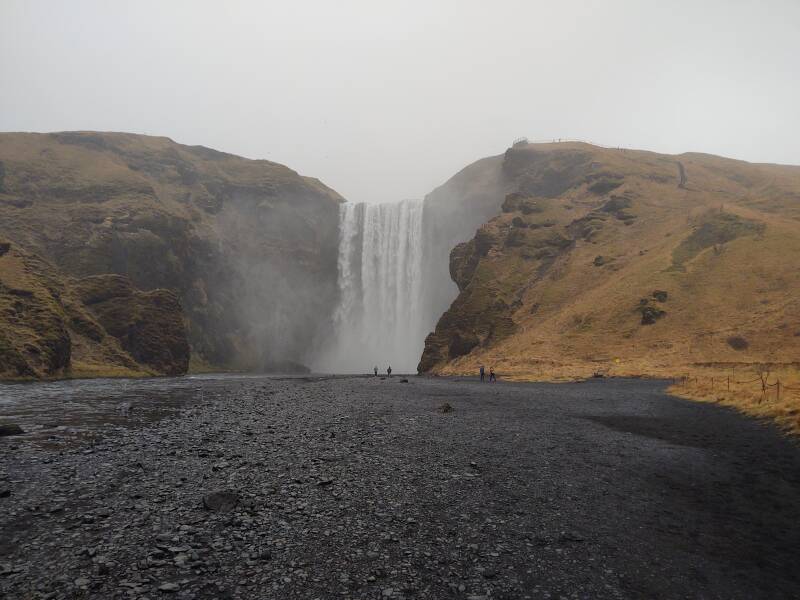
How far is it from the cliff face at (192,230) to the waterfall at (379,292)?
15.8 feet

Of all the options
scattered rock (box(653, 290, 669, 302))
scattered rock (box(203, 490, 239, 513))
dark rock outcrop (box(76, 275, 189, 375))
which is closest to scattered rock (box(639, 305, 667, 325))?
scattered rock (box(653, 290, 669, 302))

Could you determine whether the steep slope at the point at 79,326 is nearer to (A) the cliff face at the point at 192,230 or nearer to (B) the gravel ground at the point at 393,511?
(A) the cliff face at the point at 192,230

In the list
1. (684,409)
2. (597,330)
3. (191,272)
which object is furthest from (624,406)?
(191,272)

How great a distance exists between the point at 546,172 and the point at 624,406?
292 ft

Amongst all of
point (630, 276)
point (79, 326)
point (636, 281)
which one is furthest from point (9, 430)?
point (630, 276)

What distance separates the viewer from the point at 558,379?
41656mm

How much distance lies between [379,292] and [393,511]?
317ft

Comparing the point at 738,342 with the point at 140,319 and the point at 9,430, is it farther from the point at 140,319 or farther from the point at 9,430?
the point at 140,319

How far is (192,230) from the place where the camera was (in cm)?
9331

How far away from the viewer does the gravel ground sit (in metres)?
6.50

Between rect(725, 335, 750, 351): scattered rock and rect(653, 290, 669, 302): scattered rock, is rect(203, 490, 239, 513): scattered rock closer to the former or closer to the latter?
rect(725, 335, 750, 351): scattered rock

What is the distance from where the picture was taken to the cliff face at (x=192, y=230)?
71.6m

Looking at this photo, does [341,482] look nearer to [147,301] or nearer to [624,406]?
[624,406]

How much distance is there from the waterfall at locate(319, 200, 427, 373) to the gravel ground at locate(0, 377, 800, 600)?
8029 centimetres
